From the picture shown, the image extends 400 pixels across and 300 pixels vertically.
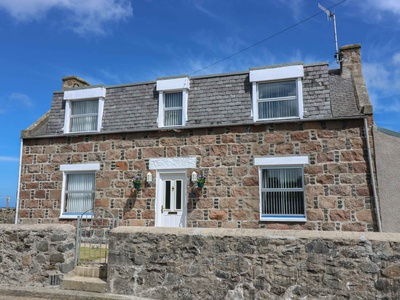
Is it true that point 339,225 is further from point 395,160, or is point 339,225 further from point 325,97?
point 325,97

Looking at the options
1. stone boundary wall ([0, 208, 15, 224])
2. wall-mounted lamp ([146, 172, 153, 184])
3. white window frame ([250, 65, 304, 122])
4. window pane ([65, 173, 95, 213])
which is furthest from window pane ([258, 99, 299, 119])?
stone boundary wall ([0, 208, 15, 224])

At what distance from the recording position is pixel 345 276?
186 inches

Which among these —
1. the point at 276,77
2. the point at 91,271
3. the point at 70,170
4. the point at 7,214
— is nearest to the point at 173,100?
the point at 276,77

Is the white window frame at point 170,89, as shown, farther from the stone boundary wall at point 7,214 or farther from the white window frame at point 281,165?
the stone boundary wall at point 7,214

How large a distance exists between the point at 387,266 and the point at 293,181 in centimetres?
566

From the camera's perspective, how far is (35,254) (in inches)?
263

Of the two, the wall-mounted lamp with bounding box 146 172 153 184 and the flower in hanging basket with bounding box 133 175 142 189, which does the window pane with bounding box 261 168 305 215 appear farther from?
the flower in hanging basket with bounding box 133 175 142 189

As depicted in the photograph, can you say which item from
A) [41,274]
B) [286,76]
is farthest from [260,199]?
[41,274]

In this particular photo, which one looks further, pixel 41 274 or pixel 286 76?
pixel 286 76

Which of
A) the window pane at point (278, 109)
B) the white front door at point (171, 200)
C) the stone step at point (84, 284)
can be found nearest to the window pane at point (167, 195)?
the white front door at point (171, 200)

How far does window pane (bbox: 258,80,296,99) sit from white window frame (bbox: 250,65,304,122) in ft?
0.45

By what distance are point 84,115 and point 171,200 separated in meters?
4.91

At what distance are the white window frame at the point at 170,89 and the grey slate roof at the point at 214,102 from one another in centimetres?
18

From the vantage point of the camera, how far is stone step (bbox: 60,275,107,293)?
6012 mm
